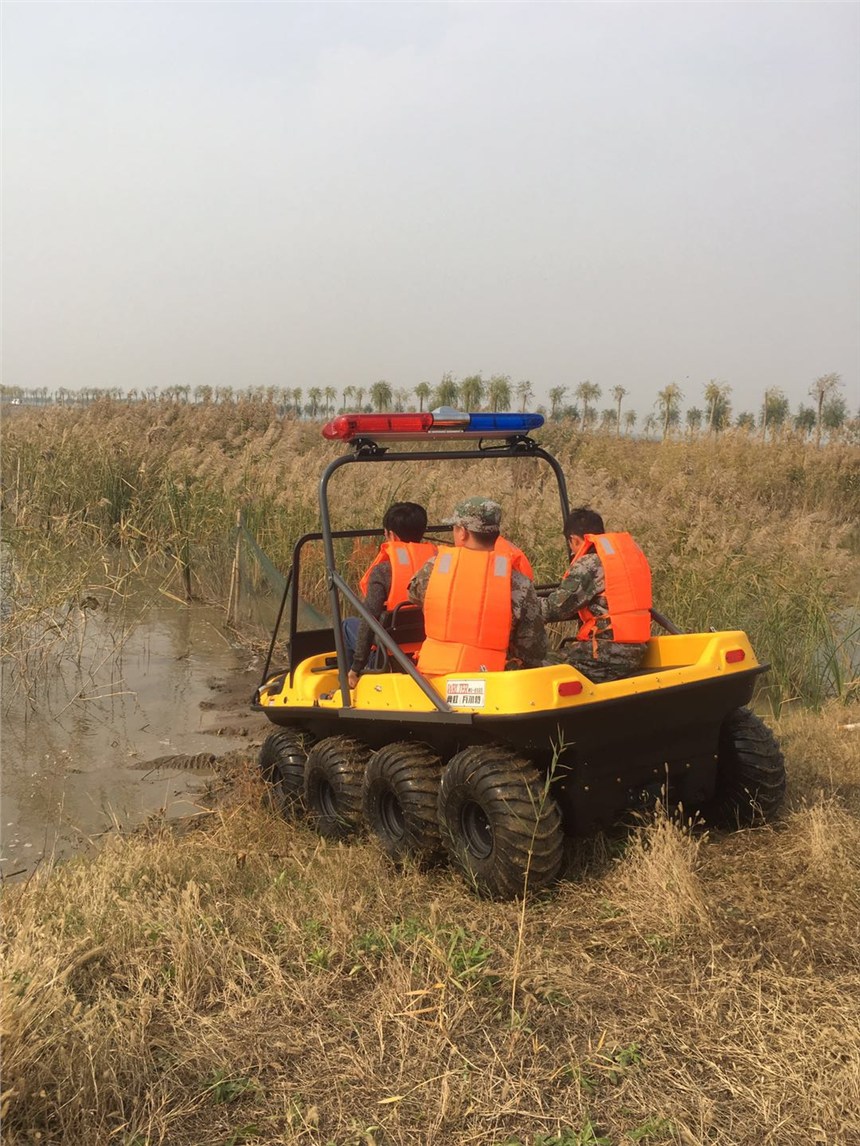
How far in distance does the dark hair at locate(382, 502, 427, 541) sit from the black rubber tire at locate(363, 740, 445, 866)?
47.9 inches

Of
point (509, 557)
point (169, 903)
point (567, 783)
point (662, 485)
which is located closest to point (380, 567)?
point (509, 557)

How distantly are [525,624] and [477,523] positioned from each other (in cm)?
48

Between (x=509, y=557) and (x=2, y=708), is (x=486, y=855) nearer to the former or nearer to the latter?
(x=509, y=557)

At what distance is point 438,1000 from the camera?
3.39 meters

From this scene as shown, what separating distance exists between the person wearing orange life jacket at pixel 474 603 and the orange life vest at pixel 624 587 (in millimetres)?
472

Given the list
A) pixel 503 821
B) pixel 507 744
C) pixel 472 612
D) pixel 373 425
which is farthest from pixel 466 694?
pixel 373 425

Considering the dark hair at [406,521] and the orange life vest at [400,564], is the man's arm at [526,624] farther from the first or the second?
the dark hair at [406,521]

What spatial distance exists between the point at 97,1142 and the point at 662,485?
11.0m

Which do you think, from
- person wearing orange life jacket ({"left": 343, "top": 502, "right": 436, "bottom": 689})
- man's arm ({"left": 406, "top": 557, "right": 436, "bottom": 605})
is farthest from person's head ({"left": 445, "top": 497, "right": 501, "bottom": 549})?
person wearing orange life jacket ({"left": 343, "top": 502, "right": 436, "bottom": 689})

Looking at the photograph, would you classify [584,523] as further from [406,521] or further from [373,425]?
[373,425]

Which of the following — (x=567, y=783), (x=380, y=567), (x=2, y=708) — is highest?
(x=380, y=567)

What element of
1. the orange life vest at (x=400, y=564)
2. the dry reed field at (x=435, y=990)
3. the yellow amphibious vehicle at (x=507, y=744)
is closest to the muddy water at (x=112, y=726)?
the dry reed field at (x=435, y=990)

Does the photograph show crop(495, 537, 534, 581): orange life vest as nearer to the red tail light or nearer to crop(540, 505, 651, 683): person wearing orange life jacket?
crop(540, 505, 651, 683): person wearing orange life jacket

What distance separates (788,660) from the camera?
8266 mm
